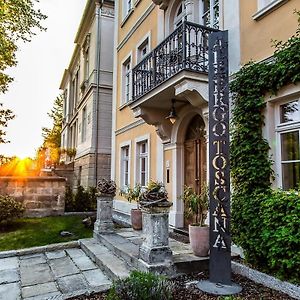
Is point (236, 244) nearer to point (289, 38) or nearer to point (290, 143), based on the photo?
point (290, 143)

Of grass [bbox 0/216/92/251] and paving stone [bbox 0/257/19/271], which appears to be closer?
paving stone [bbox 0/257/19/271]

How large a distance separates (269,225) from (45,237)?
5463 millimetres

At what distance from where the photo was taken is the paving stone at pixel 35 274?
460cm

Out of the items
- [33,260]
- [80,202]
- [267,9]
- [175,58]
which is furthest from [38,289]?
[80,202]

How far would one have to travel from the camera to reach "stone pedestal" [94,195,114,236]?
7031mm

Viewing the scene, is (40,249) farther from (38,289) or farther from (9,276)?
(38,289)

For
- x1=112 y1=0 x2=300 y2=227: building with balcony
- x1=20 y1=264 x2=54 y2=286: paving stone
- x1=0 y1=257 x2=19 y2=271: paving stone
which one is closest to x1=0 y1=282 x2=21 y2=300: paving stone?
x1=20 y1=264 x2=54 y2=286: paving stone

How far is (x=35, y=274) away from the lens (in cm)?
491

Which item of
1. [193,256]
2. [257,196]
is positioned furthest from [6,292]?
[257,196]

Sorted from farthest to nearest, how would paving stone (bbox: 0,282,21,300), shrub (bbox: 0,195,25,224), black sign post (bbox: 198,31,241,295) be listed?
shrub (bbox: 0,195,25,224) → black sign post (bbox: 198,31,241,295) → paving stone (bbox: 0,282,21,300)

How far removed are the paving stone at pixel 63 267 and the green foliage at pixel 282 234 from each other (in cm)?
315

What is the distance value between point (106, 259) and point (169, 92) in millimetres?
3673

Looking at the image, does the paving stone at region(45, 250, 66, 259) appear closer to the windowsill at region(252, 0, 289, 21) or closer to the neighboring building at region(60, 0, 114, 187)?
the windowsill at region(252, 0, 289, 21)

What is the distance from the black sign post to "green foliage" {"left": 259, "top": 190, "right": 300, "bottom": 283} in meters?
0.59
